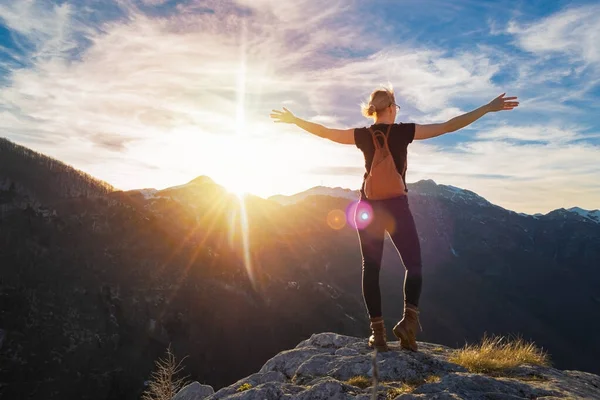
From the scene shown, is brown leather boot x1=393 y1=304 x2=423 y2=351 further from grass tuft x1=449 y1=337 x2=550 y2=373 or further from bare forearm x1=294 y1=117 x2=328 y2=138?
bare forearm x1=294 y1=117 x2=328 y2=138

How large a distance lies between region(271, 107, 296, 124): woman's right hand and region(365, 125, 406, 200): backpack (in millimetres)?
1410

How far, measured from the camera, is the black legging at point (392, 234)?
5.64 metres

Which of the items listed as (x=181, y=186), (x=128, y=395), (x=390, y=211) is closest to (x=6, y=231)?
(x=128, y=395)

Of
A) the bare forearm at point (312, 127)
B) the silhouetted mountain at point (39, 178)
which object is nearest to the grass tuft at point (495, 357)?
the bare forearm at point (312, 127)

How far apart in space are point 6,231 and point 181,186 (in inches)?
3672

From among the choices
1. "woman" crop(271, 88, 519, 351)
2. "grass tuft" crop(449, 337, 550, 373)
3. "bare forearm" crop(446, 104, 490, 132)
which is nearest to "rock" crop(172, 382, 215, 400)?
"woman" crop(271, 88, 519, 351)

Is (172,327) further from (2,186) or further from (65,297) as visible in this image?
(2,186)

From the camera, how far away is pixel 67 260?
106m

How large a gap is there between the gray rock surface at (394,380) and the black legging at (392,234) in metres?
0.82

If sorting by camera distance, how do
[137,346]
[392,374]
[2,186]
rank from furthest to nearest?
[2,186], [137,346], [392,374]

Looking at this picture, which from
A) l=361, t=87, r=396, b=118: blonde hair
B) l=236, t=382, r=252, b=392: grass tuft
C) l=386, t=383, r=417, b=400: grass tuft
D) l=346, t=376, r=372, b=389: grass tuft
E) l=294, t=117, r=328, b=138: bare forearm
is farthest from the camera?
l=294, t=117, r=328, b=138: bare forearm

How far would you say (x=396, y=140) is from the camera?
5566 mm

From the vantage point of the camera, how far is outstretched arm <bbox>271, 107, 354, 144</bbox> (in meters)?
5.91

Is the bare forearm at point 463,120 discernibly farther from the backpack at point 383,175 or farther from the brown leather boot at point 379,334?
the brown leather boot at point 379,334
